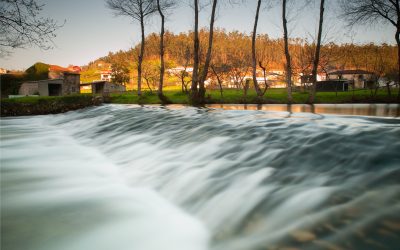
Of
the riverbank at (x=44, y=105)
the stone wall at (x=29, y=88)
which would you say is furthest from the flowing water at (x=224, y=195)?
the stone wall at (x=29, y=88)

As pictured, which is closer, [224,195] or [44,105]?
[224,195]

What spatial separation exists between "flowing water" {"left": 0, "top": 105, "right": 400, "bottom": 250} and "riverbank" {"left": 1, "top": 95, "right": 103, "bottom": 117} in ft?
54.8

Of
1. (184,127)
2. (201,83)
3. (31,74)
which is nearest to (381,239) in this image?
(184,127)

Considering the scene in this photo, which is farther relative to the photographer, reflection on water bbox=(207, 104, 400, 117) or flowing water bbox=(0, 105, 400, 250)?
reflection on water bbox=(207, 104, 400, 117)

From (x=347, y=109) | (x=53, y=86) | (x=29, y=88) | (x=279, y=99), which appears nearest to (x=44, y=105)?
(x=279, y=99)

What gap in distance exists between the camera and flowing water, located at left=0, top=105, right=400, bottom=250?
2.52 metres

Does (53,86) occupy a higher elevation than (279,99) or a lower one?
higher

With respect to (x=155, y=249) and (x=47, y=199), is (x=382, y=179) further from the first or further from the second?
(x=47, y=199)

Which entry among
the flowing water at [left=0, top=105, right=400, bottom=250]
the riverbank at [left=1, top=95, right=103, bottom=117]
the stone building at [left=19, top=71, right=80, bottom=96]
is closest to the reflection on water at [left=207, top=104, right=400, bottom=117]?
the flowing water at [left=0, top=105, right=400, bottom=250]

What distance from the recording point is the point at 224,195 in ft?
11.5

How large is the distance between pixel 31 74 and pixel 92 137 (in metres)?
59.7

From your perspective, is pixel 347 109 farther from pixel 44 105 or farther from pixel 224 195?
pixel 44 105

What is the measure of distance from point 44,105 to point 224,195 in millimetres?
21889

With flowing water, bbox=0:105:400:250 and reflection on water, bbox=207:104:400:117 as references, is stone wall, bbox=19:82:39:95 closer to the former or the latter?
reflection on water, bbox=207:104:400:117
